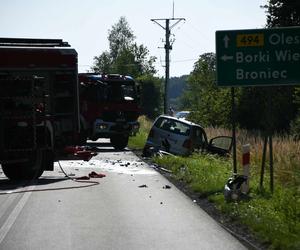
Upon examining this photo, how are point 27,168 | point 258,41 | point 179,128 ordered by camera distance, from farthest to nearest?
1. point 179,128
2. point 27,168
3. point 258,41

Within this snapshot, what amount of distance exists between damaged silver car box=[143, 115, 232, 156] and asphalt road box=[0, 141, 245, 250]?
5.62 metres

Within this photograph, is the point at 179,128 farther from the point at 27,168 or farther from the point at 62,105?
the point at 27,168

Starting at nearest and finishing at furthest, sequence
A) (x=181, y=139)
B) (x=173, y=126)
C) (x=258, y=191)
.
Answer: (x=258, y=191) < (x=181, y=139) < (x=173, y=126)

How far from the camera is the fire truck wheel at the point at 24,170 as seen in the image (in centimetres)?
1588

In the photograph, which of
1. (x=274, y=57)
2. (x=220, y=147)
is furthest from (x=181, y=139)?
(x=274, y=57)

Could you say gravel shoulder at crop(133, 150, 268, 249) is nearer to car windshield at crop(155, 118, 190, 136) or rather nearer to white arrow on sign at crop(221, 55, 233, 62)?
white arrow on sign at crop(221, 55, 233, 62)

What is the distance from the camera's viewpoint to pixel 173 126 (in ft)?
72.3

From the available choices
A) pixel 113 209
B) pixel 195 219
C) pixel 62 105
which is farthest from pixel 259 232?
pixel 62 105

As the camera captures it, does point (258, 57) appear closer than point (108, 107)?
Yes

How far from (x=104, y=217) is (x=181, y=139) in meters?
11.8

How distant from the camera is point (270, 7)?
39125 mm

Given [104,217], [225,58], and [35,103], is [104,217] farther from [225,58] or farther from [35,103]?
[35,103]

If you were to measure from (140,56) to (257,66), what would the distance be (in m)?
95.5

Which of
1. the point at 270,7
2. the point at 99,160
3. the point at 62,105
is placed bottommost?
the point at 99,160
